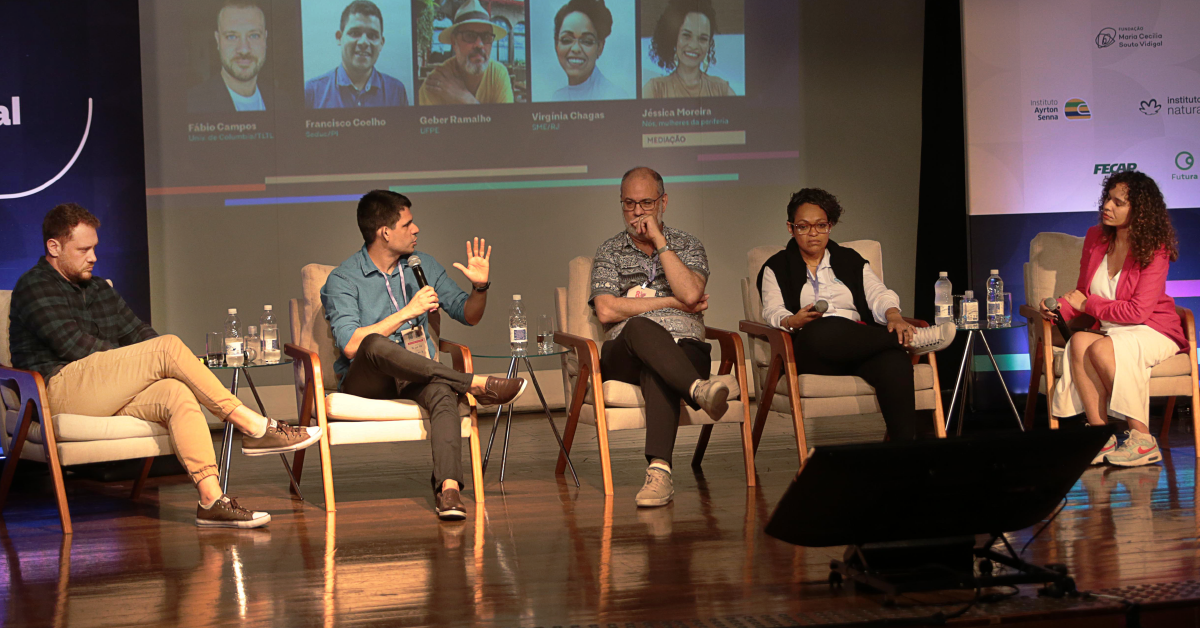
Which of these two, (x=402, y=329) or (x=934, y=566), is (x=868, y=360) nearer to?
(x=934, y=566)

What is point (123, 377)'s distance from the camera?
355 cm

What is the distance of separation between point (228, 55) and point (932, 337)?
437 centimetres

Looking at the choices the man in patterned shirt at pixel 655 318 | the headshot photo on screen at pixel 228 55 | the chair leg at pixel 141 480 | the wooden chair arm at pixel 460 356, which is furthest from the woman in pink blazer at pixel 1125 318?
the headshot photo on screen at pixel 228 55

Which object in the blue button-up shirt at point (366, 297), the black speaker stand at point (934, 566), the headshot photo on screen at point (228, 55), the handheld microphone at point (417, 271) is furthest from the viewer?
the headshot photo on screen at point (228, 55)

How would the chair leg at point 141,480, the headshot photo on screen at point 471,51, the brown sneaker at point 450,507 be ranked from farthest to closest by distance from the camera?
1. the headshot photo on screen at point 471,51
2. the chair leg at point 141,480
3. the brown sneaker at point 450,507

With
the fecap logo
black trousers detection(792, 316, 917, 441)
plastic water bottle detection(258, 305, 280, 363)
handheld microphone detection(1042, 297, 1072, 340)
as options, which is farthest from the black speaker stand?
the fecap logo

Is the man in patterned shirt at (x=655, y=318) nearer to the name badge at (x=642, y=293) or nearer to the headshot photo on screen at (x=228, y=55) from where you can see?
the name badge at (x=642, y=293)

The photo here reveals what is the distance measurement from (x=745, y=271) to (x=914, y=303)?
115cm

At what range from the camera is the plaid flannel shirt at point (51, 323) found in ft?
11.9

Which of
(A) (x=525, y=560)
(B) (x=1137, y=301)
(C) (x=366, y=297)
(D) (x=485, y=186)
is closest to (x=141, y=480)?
(C) (x=366, y=297)

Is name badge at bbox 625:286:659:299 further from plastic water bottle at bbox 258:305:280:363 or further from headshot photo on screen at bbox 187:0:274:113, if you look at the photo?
headshot photo on screen at bbox 187:0:274:113

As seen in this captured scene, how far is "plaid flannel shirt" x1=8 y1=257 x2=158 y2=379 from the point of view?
363cm

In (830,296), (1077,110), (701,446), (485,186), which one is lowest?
(701,446)

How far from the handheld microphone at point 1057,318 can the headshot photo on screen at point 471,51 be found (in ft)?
10.7
